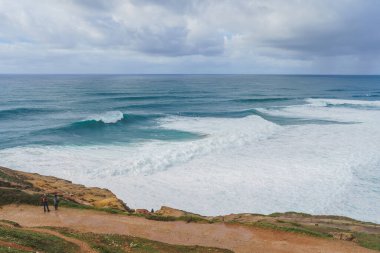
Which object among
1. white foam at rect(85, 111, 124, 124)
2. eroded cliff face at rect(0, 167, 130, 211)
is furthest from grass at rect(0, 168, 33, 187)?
white foam at rect(85, 111, 124, 124)

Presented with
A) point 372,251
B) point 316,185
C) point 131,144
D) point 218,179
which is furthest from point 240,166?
point 372,251

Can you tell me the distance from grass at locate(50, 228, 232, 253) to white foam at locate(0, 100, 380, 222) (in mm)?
9210

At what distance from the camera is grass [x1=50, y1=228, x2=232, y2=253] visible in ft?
52.5

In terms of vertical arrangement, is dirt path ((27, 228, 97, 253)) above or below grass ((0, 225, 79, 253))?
below

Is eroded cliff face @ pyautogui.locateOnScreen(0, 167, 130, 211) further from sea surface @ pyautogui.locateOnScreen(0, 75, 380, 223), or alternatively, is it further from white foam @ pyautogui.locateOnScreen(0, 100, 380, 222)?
white foam @ pyautogui.locateOnScreen(0, 100, 380, 222)

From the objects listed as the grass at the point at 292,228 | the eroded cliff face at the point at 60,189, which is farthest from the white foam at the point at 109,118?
the grass at the point at 292,228

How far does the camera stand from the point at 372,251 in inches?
670

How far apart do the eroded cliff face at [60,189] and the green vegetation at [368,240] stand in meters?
13.9

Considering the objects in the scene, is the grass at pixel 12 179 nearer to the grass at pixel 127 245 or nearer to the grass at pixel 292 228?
the grass at pixel 127 245

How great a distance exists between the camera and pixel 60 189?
25.4 m

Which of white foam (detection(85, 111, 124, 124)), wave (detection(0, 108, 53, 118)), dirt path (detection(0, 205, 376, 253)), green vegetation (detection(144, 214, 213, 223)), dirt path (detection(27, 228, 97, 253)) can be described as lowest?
dirt path (detection(0, 205, 376, 253))

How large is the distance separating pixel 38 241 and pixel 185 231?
7.49 meters

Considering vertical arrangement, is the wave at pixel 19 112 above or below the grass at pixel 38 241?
above

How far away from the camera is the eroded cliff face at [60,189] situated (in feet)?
76.4
